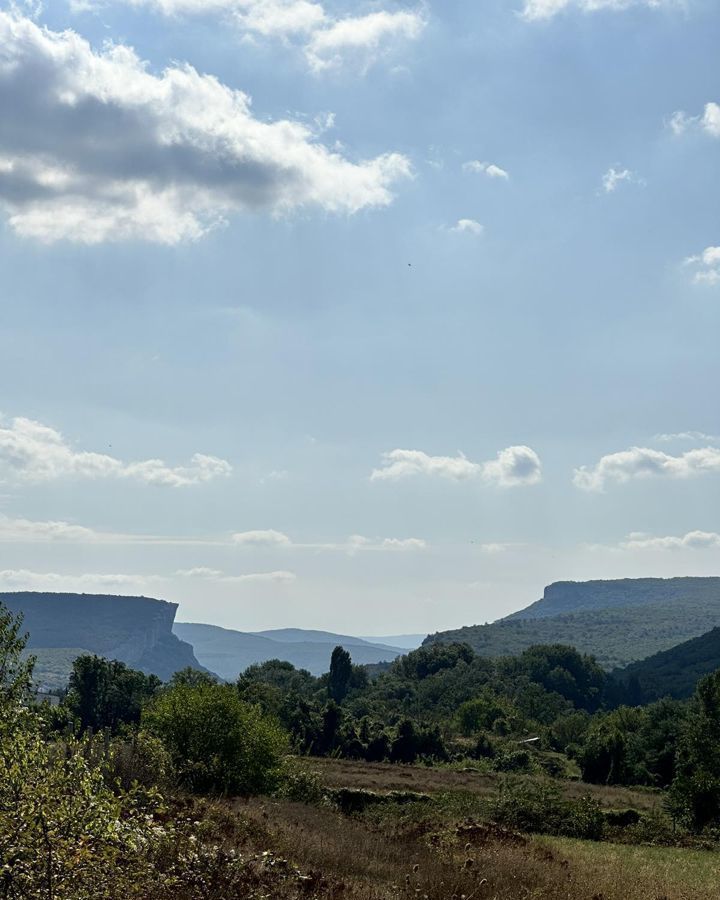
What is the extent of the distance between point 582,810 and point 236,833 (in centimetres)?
2521

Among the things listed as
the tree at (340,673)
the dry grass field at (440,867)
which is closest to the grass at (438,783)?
the dry grass field at (440,867)

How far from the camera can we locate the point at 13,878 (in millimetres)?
8625

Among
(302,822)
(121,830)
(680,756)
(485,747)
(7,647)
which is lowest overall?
(485,747)

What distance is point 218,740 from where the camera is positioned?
119 feet

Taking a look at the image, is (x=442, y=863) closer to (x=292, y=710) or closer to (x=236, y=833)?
(x=236, y=833)

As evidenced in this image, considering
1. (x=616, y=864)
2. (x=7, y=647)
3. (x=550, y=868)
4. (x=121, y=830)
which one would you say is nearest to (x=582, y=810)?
(x=616, y=864)

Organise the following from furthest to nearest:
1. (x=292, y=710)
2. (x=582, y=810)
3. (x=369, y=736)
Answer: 1. (x=292, y=710)
2. (x=369, y=736)
3. (x=582, y=810)

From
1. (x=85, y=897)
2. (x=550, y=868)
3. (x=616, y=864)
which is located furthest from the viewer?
(x=616, y=864)

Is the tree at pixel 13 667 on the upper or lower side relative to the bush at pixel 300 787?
upper

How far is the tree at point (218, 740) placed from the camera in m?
35.0

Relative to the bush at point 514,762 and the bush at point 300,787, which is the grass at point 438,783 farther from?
the bush at point 514,762

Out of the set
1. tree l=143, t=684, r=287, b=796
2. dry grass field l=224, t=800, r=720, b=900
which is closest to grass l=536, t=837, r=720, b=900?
dry grass field l=224, t=800, r=720, b=900

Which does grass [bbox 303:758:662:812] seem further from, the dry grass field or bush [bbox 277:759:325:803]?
the dry grass field

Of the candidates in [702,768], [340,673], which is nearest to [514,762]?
[702,768]
